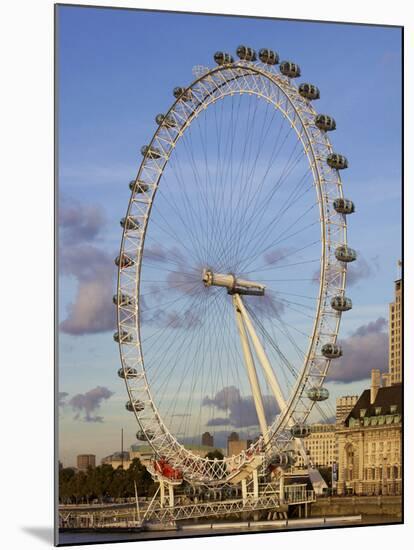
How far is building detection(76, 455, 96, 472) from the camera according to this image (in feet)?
46.8

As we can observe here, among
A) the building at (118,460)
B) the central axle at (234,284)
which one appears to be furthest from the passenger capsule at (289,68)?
the building at (118,460)

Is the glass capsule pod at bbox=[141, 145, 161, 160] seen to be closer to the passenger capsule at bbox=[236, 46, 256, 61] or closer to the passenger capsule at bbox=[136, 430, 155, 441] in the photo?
the passenger capsule at bbox=[236, 46, 256, 61]

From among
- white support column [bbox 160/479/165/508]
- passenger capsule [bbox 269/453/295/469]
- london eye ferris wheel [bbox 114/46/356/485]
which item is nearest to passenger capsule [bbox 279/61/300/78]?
london eye ferris wheel [bbox 114/46/356/485]

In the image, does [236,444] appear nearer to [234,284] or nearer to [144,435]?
[144,435]

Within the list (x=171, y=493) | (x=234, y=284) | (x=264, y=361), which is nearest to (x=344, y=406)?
(x=264, y=361)

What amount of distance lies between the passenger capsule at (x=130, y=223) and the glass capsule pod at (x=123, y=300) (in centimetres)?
62

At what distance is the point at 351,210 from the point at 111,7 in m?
3.05

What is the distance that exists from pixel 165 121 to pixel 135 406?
269 centimetres

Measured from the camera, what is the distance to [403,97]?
614 inches

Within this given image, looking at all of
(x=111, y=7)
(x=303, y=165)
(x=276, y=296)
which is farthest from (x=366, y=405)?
(x=111, y=7)

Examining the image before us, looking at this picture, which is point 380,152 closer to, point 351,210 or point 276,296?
point 351,210

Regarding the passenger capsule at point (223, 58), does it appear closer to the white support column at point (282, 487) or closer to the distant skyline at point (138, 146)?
the distant skyline at point (138, 146)

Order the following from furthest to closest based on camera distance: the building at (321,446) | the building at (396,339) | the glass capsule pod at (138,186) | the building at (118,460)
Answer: the building at (396,339), the building at (321,446), the glass capsule pod at (138,186), the building at (118,460)

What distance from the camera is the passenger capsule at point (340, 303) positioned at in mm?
15195
